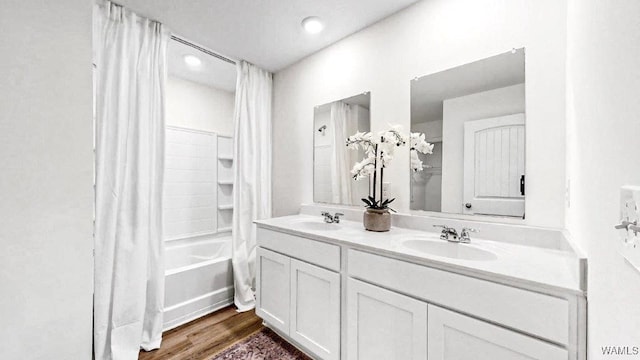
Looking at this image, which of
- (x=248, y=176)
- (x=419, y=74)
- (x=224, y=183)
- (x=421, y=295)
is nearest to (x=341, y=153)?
(x=419, y=74)

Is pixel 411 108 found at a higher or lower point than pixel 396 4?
lower

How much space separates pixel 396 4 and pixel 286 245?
5.99ft

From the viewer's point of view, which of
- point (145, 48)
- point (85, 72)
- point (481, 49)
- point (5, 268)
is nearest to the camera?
point (5, 268)

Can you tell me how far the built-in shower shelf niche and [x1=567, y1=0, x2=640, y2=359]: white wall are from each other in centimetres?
329

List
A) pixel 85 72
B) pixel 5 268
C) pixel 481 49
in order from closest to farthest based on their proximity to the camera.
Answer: pixel 5 268
pixel 85 72
pixel 481 49

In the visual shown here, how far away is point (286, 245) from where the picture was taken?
5.67 feet

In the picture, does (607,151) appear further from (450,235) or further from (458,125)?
(458,125)

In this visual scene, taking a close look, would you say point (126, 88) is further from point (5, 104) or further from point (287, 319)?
point (287, 319)

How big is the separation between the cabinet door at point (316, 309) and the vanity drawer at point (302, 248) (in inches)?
1.8

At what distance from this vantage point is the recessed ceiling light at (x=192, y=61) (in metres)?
2.41

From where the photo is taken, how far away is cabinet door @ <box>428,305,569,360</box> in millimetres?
815

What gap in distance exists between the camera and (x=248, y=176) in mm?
2430

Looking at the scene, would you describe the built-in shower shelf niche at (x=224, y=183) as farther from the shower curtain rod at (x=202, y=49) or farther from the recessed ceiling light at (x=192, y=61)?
the shower curtain rod at (x=202, y=49)

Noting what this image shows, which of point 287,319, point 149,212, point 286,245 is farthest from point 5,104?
point 287,319
